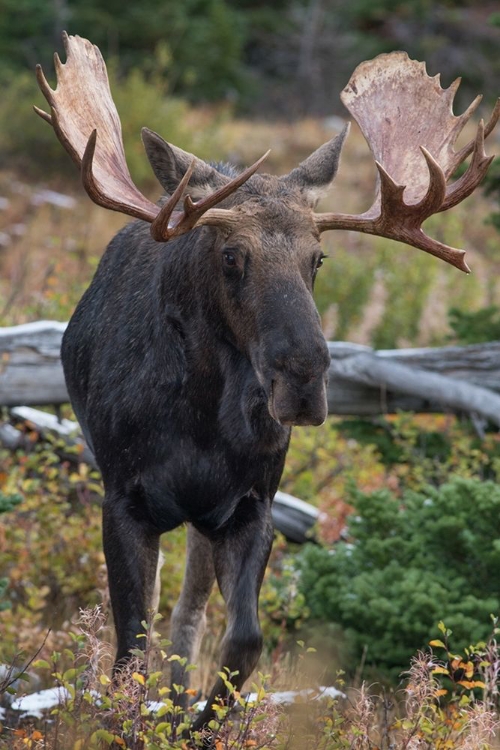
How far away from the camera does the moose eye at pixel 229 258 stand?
4094 millimetres

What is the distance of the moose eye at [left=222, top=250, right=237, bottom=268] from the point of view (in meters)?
4.09

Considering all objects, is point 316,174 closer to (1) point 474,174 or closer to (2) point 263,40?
(1) point 474,174

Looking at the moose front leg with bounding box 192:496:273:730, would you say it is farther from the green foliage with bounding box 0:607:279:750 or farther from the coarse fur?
the green foliage with bounding box 0:607:279:750

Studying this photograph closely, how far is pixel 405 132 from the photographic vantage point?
471 centimetres

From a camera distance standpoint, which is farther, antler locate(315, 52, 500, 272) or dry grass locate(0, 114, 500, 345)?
dry grass locate(0, 114, 500, 345)

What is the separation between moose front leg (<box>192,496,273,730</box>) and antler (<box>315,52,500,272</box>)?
3.52 ft

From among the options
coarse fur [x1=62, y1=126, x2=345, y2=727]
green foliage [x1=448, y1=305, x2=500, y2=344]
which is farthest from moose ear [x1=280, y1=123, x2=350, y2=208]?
green foliage [x1=448, y1=305, x2=500, y2=344]

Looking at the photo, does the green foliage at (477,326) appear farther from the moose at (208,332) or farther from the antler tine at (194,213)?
the antler tine at (194,213)

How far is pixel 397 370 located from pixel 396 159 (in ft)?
8.32

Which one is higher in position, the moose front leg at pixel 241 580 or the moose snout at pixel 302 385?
the moose snout at pixel 302 385

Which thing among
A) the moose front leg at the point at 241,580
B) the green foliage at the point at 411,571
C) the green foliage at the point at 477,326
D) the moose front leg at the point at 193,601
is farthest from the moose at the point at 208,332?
the green foliage at the point at 477,326

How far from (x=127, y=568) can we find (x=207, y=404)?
0.64 metres

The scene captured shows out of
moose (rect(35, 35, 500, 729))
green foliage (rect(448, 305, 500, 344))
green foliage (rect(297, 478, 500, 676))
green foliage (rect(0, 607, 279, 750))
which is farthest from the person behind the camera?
green foliage (rect(448, 305, 500, 344))

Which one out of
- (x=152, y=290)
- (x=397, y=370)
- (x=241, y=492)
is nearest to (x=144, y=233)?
(x=152, y=290)
